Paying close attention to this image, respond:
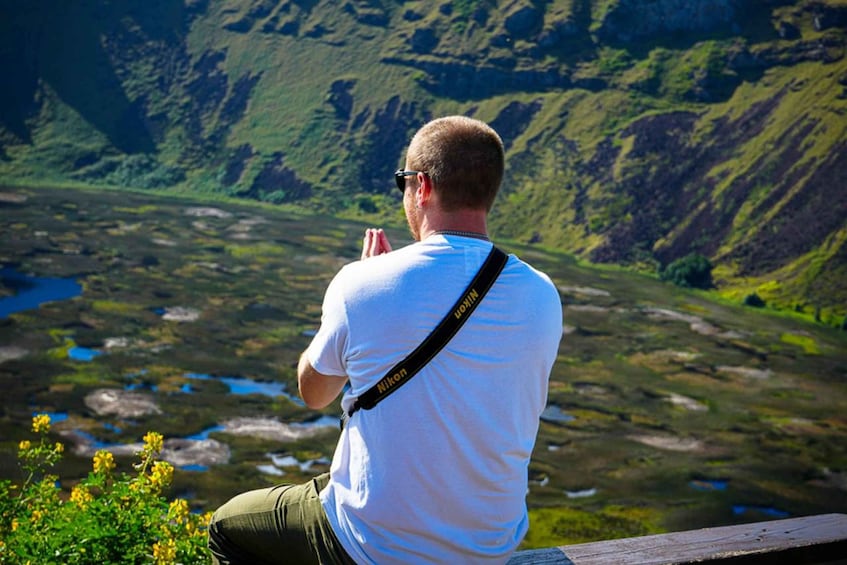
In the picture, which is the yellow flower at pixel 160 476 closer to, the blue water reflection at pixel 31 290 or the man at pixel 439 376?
the man at pixel 439 376

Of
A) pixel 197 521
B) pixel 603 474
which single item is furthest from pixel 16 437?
pixel 197 521

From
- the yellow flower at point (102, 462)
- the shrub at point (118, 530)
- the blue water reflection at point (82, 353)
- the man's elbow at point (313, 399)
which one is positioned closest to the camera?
the man's elbow at point (313, 399)

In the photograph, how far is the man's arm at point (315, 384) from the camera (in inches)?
141

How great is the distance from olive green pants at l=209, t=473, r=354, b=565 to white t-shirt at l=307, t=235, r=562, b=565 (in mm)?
221

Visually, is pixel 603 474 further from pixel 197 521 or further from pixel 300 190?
pixel 300 190

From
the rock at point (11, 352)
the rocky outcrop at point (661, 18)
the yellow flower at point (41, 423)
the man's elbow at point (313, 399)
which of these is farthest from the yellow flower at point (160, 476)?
the rocky outcrop at point (661, 18)

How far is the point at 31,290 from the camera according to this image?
41.3 m

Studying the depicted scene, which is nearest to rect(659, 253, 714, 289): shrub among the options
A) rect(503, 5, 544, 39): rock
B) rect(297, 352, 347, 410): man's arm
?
rect(503, 5, 544, 39): rock

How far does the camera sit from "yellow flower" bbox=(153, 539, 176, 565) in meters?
4.44

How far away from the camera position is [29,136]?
7862cm

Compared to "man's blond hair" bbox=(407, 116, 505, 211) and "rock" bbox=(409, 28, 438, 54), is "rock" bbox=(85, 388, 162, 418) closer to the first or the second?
"man's blond hair" bbox=(407, 116, 505, 211)

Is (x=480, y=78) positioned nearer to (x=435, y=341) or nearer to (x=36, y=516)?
(x=36, y=516)

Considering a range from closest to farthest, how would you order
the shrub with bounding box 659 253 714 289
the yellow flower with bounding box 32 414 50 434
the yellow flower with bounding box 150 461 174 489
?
1. the yellow flower with bounding box 150 461 174 489
2. the yellow flower with bounding box 32 414 50 434
3. the shrub with bounding box 659 253 714 289

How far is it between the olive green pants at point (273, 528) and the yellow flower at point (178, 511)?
2.92 feet
